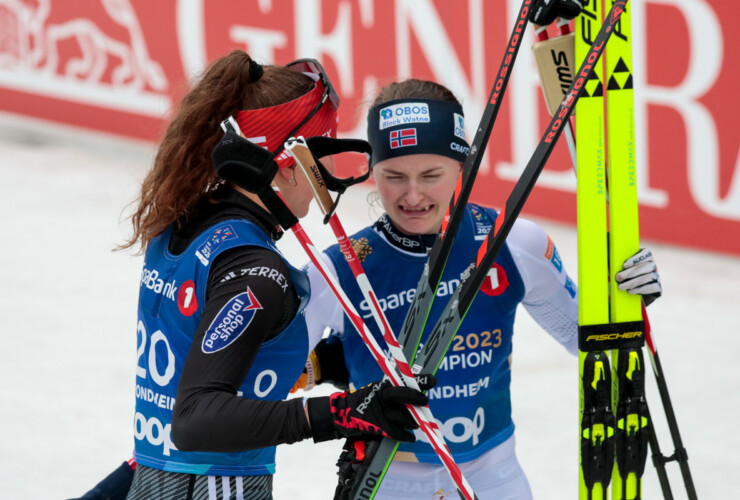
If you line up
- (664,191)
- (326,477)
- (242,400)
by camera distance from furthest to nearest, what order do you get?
(664,191) → (326,477) → (242,400)

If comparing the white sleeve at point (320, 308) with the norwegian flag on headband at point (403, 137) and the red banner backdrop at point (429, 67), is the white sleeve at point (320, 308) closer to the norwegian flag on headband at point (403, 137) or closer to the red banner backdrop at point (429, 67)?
the norwegian flag on headband at point (403, 137)

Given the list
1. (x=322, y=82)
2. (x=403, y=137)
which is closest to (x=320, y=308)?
(x=403, y=137)

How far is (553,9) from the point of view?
1.98 metres

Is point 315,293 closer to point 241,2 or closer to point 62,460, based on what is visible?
point 62,460

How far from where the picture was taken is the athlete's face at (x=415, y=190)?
221 cm

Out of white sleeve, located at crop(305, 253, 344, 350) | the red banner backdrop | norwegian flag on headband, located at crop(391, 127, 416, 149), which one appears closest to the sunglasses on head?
norwegian flag on headband, located at crop(391, 127, 416, 149)

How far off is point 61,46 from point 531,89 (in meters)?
4.49

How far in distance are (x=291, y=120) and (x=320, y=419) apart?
556 mm

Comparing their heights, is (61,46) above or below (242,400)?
below

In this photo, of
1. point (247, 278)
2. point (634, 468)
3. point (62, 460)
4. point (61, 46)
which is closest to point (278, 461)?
point (62, 460)

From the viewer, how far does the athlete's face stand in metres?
2.21

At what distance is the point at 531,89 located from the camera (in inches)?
252

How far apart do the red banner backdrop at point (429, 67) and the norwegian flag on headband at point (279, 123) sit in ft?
7.90

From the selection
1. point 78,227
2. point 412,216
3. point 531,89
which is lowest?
point 78,227
